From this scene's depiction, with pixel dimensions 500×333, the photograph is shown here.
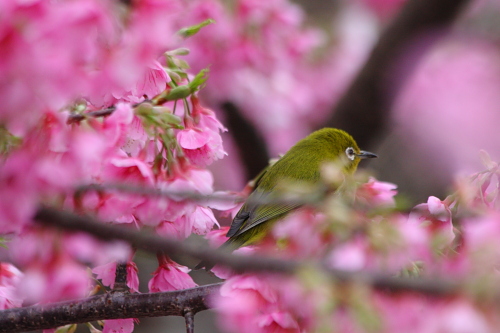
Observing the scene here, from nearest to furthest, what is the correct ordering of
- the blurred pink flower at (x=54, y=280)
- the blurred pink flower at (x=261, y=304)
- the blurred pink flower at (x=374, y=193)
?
the blurred pink flower at (x=54, y=280) < the blurred pink flower at (x=261, y=304) < the blurred pink flower at (x=374, y=193)

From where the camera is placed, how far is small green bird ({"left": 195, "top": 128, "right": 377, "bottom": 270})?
227 cm

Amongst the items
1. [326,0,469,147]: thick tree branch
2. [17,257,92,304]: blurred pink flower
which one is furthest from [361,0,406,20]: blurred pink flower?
[17,257,92,304]: blurred pink flower

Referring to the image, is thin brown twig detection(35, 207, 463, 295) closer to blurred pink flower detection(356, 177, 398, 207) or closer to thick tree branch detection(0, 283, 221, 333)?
thick tree branch detection(0, 283, 221, 333)

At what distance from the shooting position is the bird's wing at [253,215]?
220 cm

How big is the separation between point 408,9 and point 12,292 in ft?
9.44

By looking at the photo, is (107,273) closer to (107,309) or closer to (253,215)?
(107,309)

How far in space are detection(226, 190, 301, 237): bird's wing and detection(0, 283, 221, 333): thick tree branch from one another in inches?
18.3

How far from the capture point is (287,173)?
2891 millimetres

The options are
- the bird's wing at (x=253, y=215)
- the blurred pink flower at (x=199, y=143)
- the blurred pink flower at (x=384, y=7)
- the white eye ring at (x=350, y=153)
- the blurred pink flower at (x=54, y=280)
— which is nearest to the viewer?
the blurred pink flower at (x=54, y=280)

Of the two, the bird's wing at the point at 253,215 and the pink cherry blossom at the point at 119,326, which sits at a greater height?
the bird's wing at the point at 253,215

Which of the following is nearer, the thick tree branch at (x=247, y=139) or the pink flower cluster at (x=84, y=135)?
the pink flower cluster at (x=84, y=135)

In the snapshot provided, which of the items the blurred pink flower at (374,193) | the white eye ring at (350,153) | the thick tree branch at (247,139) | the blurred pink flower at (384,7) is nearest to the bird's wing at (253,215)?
the blurred pink flower at (374,193)

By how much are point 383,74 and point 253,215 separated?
1.82 metres

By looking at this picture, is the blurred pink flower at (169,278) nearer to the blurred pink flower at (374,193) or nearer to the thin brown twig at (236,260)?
the blurred pink flower at (374,193)
